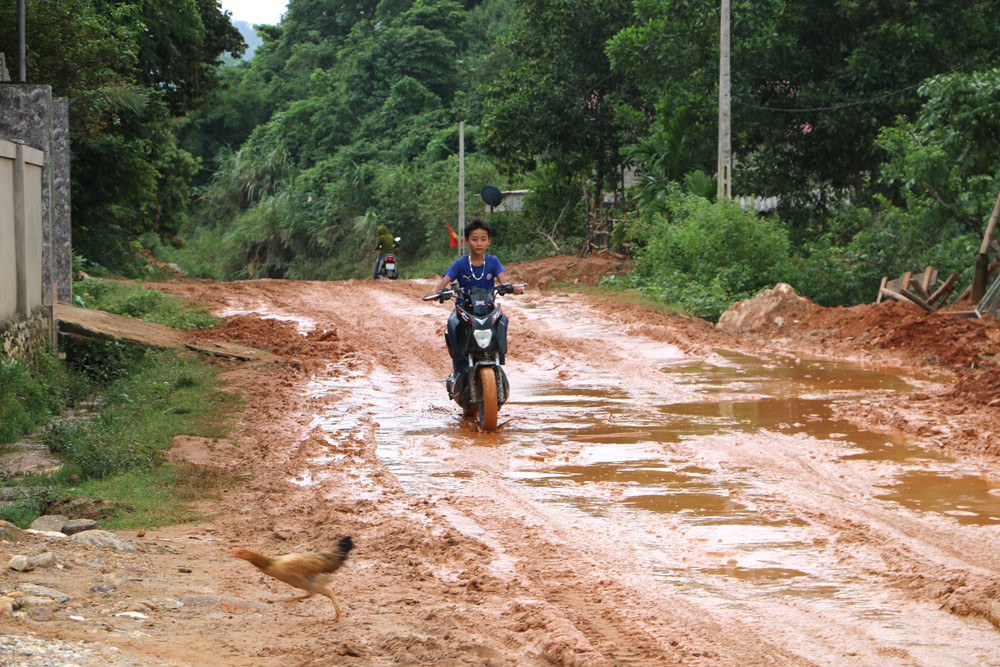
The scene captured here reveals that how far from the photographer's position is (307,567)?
4.28 m

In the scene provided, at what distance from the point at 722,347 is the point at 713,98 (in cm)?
1323

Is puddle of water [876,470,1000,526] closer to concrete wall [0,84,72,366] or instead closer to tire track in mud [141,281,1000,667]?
tire track in mud [141,281,1000,667]

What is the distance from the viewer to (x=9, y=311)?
32.0 feet

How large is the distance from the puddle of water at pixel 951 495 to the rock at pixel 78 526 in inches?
190

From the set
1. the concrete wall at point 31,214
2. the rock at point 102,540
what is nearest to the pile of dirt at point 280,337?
the concrete wall at point 31,214

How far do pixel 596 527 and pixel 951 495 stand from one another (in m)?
2.39

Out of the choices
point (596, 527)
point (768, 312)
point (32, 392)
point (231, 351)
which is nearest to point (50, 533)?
point (596, 527)

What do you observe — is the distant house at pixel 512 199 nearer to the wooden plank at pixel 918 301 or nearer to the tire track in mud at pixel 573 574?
the wooden plank at pixel 918 301

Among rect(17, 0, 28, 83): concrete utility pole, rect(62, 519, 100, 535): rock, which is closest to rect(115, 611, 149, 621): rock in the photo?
rect(62, 519, 100, 535): rock

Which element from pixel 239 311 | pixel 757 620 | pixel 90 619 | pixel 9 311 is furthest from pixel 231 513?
pixel 239 311

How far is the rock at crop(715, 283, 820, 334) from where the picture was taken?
52.3ft

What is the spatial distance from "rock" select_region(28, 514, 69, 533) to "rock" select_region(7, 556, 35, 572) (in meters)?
0.96

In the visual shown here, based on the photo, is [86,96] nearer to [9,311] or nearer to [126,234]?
[9,311]

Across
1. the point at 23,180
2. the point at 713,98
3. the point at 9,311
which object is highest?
the point at 713,98
